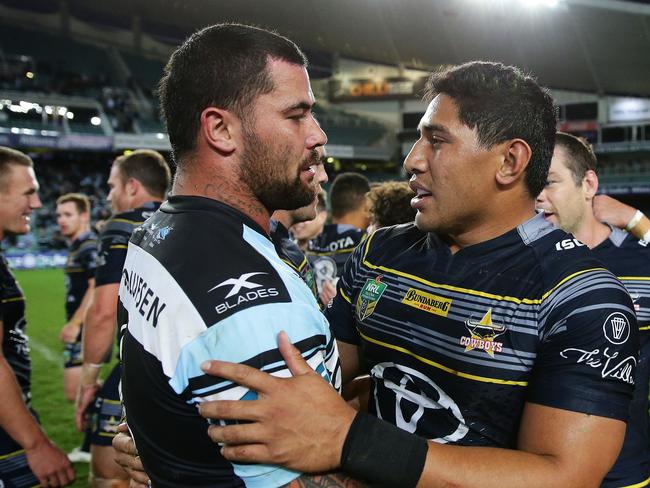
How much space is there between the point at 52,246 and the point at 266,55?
26.5 m

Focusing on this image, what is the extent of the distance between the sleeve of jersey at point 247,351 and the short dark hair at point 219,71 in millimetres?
539

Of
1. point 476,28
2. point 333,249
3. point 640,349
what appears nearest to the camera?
point 640,349

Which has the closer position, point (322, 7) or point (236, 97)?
point (236, 97)

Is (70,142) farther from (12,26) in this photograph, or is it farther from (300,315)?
(300,315)

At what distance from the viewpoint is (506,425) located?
1.76m

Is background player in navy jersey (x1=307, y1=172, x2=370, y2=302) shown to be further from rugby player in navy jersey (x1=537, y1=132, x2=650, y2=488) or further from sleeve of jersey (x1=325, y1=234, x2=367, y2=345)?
sleeve of jersey (x1=325, y1=234, x2=367, y2=345)

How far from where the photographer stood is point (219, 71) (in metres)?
1.48

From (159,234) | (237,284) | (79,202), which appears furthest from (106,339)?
(79,202)

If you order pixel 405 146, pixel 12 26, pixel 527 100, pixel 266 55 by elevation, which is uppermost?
pixel 12 26

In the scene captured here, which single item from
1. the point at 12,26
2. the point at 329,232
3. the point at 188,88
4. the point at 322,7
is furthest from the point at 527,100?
the point at 12,26

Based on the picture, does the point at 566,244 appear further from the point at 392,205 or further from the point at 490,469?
the point at 392,205

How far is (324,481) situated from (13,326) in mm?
2525

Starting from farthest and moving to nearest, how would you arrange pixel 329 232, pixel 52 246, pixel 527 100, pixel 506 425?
pixel 52 246, pixel 329 232, pixel 527 100, pixel 506 425

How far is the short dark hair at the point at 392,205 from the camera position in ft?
Result: 11.4
